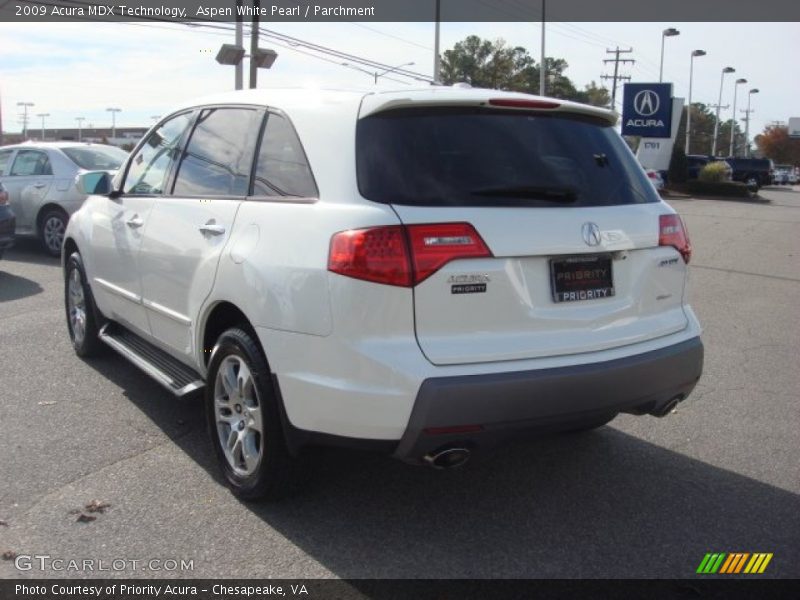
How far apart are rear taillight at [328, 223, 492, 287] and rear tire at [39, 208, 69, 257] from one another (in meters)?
9.76

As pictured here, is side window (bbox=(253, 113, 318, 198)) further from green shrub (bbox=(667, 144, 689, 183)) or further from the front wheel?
green shrub (bbox=(667, 144, 689, 183))

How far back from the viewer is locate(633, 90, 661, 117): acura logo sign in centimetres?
3203

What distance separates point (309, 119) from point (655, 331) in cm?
179

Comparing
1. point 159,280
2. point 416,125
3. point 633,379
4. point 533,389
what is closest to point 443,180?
point 416,125

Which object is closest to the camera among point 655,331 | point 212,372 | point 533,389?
point 533,389

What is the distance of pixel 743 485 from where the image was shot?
4.08m

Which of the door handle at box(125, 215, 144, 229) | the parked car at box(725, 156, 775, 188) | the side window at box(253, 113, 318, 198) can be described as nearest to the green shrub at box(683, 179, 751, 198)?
the parked car at box(725, 156, 775, 188)

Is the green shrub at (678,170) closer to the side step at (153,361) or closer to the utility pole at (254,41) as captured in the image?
the utility pole at (254,41)

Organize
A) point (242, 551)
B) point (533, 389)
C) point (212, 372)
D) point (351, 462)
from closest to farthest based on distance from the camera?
point (533, 389), point (242, 551), point (212, 372), point (351, 462)

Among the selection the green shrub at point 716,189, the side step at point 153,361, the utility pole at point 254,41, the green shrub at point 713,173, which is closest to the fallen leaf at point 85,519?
the side step at point 153,361

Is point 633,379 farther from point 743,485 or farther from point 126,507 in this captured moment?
point 126,507

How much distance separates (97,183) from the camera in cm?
555

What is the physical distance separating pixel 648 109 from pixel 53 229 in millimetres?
26030

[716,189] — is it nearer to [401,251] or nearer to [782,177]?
[782,177]
